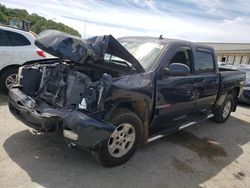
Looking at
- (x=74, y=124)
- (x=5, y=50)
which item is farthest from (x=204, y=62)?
(x=5, y=50)

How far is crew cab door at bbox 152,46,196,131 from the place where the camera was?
478 centimetres

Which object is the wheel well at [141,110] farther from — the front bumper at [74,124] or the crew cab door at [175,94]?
the front bumper at [74,124]

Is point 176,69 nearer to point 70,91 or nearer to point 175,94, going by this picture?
point 175,94

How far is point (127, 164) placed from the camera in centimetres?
445

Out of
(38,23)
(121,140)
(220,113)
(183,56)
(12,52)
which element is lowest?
(38,23)

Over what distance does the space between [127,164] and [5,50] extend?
15.5ft

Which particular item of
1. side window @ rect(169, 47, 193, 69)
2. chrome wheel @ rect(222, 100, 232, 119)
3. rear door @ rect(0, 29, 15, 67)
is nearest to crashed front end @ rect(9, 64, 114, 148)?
side window @ rect(169, 47, 193, 69)

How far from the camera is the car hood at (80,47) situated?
13.4 ft

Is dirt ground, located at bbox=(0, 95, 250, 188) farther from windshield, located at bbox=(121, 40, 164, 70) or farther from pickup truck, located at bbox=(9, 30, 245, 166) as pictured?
windshield, located at bbox=(121, 40, 164, 70)

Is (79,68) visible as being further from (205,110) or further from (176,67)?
(205,110)

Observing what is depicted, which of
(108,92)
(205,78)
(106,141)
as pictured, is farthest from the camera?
(205,78)

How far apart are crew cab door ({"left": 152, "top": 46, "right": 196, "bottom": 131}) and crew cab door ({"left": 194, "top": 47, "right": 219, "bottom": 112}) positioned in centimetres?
21

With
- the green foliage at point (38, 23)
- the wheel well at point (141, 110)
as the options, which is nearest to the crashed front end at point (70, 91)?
the wheel well at point (141, 110)

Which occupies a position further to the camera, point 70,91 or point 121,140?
point 121,140
